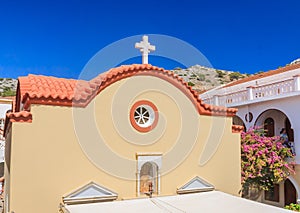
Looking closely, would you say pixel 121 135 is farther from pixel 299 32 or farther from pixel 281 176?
pixel 299 32

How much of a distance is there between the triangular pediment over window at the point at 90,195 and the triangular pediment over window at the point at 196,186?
139 inches

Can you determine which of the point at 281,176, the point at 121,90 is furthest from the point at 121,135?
the point at 281,176

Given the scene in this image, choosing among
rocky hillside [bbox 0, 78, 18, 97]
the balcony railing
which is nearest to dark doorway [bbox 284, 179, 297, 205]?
the balcony railing

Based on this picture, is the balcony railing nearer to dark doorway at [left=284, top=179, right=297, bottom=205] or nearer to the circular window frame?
dark doorway at [left=284, top=179, right=297, bottom=205]

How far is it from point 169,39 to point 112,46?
3.62 m

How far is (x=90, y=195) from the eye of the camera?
12781mm

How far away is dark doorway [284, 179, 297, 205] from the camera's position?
944 inches

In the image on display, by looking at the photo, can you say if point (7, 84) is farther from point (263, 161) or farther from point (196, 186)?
point (196, 186)

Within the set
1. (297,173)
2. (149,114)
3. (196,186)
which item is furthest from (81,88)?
(297,173)

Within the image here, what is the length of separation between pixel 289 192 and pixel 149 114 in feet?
52.3

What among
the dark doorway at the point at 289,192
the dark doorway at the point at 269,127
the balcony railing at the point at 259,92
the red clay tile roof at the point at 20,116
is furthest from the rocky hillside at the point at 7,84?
the red clay tile roof at the point at 20,116

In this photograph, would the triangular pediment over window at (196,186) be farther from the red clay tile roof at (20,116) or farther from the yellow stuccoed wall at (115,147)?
the red clay tile roof at (20,116)

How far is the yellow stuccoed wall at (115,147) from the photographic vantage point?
1186 centimetres

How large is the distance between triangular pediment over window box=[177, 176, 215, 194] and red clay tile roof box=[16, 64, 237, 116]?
136 inches
